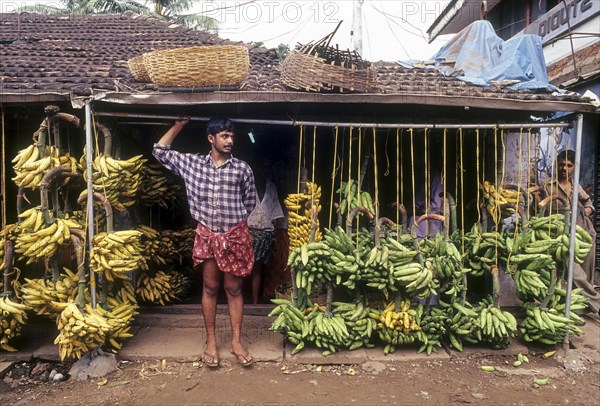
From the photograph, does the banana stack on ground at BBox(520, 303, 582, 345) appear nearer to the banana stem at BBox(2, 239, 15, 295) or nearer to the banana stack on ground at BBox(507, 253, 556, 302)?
the banana stack on ground at BBox(507, 253, 556, 302)

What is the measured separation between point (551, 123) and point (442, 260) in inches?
74.9

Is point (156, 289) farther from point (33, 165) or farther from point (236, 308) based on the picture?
point (33, 165)

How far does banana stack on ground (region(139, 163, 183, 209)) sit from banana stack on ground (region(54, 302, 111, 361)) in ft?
5.70

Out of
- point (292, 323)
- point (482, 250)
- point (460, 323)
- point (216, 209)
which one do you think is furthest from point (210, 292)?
point (482, 250)

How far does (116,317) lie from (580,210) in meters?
5.83

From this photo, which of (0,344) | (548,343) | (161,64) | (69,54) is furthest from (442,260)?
(69,54)

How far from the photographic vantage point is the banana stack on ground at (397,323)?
4523 mm

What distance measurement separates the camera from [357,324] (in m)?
4.63

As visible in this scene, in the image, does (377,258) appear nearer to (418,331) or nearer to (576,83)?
(418,331)

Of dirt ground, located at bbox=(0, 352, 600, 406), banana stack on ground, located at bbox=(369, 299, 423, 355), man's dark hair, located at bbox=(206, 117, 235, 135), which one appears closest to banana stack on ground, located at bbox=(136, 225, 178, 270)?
dirt ground, located at bbox=(0, 352, 600, 406)

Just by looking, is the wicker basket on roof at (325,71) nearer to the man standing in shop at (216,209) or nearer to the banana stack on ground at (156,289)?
the man standing in shop at (216,209)

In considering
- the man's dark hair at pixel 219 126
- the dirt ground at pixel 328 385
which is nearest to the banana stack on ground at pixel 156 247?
the dirt ground at pixel 328 385

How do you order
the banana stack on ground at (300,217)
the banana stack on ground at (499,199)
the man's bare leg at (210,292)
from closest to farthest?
1. the man's bare leg at (210,292)
2. the banana stack on ground at (300,217)
3. the banana stack on ground at (499,199)

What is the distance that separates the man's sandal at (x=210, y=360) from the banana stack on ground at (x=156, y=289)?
4.68 ft
